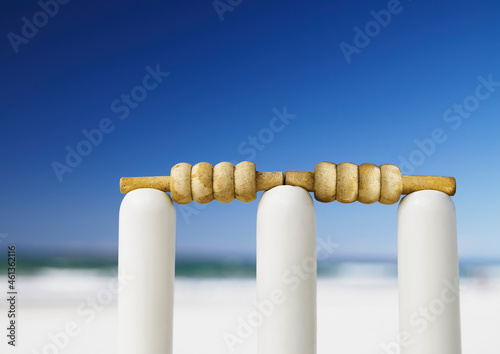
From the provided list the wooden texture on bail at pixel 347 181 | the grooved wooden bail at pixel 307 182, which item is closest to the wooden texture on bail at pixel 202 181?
the grooved wooden bail at pixel 307 182

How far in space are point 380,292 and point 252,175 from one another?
379cm

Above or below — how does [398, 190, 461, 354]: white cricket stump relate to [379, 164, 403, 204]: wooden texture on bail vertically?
below

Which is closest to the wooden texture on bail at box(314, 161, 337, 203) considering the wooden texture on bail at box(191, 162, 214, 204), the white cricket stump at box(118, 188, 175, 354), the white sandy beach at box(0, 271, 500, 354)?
the wooden texture on bail at box(191, 162, 214, 204)

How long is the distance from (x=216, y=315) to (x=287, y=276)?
7.74 feet

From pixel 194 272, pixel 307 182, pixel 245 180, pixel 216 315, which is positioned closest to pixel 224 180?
pixel 245 180

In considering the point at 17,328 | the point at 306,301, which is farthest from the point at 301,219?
the point at 17,328

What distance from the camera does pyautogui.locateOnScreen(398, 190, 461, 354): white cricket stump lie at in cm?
115

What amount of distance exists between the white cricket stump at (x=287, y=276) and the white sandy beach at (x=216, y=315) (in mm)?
306

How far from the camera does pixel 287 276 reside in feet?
3.64

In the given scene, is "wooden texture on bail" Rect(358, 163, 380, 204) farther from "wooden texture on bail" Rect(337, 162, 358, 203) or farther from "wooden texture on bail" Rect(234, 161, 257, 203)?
"wooden texture on bail" Rect(234, 161, 257, 203)

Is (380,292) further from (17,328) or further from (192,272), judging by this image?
(17,328)

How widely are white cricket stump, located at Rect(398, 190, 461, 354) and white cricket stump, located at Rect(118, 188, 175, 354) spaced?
0.55 meters

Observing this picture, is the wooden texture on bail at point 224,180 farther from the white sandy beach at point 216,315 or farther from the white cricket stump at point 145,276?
the white sandy beach at point 216,315

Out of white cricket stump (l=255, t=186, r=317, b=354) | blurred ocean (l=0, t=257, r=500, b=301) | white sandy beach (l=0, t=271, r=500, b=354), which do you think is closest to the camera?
white cricket stump (l=255, t=186, r=317, b=354)
